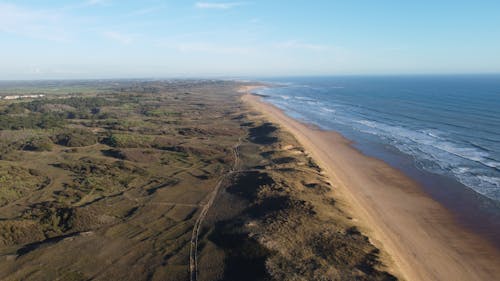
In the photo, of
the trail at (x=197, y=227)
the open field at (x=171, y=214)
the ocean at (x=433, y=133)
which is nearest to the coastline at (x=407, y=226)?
the open field at (x=171, y=214)

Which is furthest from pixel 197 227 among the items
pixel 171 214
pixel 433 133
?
pixel 433 133

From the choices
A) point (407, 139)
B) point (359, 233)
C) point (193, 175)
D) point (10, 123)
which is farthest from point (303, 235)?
point (10, 123)

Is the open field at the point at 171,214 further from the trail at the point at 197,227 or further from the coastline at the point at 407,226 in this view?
the coastline at the point at 407,226

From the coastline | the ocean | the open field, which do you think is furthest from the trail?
the ocean

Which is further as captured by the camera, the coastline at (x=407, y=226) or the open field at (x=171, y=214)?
the coastline at (x=407, y=226)

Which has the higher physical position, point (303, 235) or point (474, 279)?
point (303, 235)

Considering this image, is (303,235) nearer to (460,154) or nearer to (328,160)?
(328,160)

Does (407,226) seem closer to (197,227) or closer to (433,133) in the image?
(197,227)
